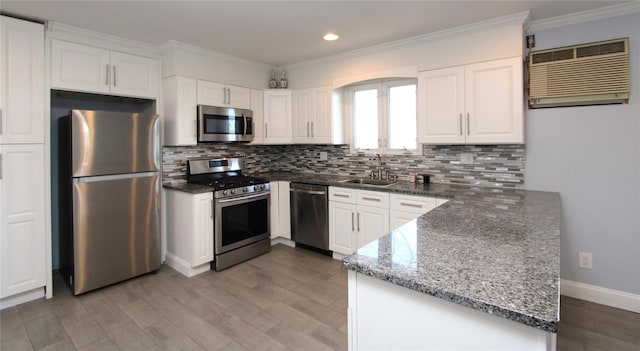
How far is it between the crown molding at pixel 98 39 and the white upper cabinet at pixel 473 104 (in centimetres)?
276

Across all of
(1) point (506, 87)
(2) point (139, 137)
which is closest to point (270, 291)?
(2) point (139, 137)

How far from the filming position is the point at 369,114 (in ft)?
13.1

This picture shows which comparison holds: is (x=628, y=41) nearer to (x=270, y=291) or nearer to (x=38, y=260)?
(x=270, y=291)

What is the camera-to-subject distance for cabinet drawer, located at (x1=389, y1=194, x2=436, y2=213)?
2.92m

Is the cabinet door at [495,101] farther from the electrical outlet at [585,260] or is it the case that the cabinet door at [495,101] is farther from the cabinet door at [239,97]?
the cabinet door at [239,97]

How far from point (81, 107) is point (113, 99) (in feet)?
1.08

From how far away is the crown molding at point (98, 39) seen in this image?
279 cm

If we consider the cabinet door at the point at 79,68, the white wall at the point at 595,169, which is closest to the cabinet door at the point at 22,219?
the cabinet door at the point at 79,68

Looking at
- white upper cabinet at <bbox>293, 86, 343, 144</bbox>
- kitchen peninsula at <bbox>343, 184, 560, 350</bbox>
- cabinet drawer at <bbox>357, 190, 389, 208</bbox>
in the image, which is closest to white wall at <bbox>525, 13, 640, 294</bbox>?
cabinet drawer at <bbox>357, 190, 389, 208</bbox>

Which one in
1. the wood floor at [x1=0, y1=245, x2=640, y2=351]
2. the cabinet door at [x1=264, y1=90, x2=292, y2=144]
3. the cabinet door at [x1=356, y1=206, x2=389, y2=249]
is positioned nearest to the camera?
the wood floor at [x1=0, y1=245, x2=640, y2=351]

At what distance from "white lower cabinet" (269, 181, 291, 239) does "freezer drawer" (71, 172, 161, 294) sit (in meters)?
1.27

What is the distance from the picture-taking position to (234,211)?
3502 millimetres

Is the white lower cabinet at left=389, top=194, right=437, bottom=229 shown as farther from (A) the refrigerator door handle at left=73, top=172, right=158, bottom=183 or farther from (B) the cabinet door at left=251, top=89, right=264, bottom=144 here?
(A) the refrigerator door handle at left=73, top=172, right=158, bottom=183

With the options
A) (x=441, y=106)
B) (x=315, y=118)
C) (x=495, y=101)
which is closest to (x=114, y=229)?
(x=315, y=118)
